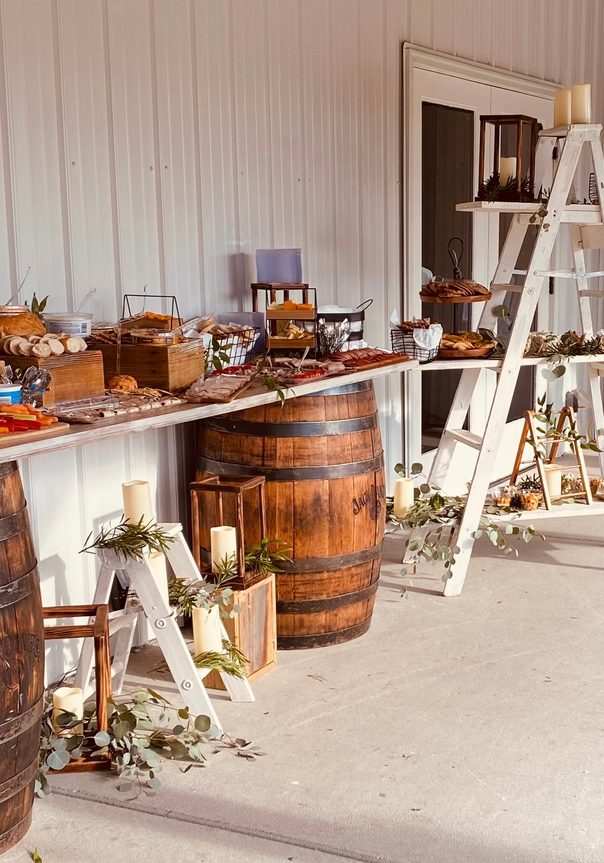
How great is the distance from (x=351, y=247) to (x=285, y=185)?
1.96ft

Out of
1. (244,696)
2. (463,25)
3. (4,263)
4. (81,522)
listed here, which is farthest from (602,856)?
(463,25)

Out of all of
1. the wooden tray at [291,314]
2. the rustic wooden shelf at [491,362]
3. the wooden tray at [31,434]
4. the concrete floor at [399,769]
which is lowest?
the concrete floor at [399,769]

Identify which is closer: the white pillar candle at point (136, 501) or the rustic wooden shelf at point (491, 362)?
the white pillar candle at point (136, 501)

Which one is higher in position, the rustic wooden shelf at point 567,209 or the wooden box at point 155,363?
the rustic wooden shelf at point 567,209

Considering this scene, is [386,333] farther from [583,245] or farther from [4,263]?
[4,263]

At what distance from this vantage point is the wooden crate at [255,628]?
123 inches

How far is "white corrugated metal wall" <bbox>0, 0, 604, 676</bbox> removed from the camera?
118 inches

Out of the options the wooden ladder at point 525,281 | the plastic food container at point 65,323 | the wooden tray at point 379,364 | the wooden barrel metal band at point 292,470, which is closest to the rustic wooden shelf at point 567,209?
the wooden ladder at point 525,281

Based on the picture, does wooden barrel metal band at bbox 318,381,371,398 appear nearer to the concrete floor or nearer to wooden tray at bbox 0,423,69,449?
the concrete floor

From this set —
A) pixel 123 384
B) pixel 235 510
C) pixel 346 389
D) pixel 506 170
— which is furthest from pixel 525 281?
pixel 123 384

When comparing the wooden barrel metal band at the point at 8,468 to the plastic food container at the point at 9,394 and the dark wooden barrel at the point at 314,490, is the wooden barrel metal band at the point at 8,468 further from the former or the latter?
the dark wooden barrel at the point at 314,490

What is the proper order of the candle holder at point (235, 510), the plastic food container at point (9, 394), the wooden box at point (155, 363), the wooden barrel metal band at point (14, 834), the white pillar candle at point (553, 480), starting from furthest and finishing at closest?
1. the white pillar candle at point (553, 480)
2. the candle holder at point (235, 510)
3. the wooden box at point (155, 363)
4. the plastic food container at point (9, 394)
5. the wooden barrel metal band at point (14, 834)

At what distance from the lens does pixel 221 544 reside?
3.12 metres

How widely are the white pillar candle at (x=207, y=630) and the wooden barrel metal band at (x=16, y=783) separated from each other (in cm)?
77
